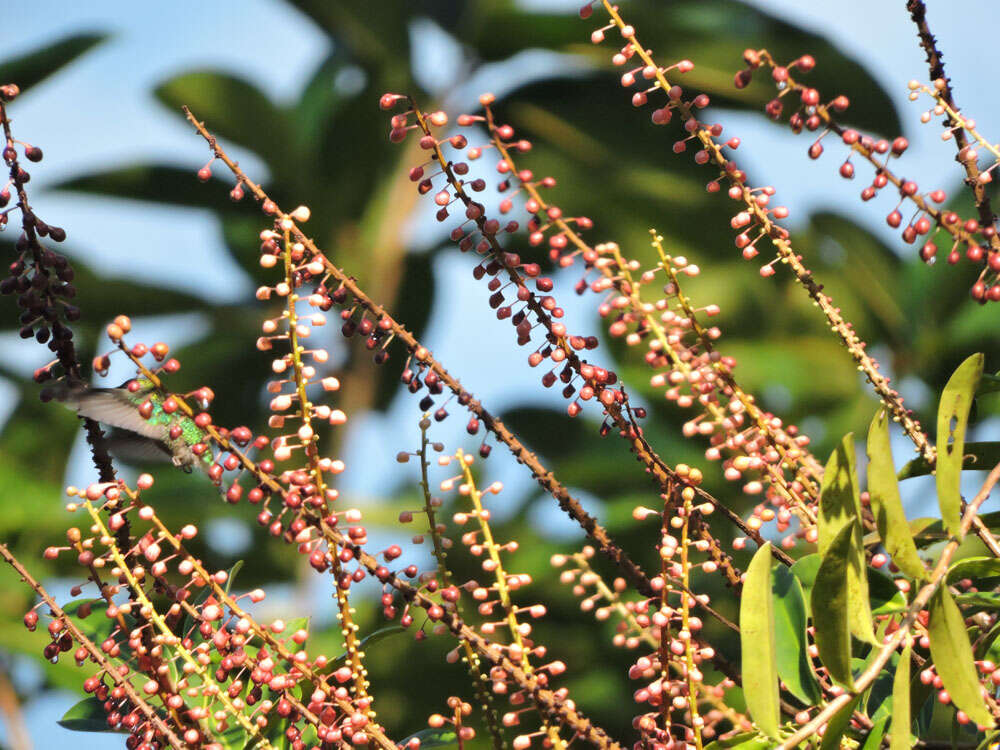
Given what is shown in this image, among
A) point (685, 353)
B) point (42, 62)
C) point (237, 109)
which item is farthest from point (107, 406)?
point (237, 109)

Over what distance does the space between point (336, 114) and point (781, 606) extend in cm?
250

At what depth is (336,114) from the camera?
2768 millimetres

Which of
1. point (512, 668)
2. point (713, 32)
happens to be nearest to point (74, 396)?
point (512, 668)

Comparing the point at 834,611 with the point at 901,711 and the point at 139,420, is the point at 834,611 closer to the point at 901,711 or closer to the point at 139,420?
the point at 901,711

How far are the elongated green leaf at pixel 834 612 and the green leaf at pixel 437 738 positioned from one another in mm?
228

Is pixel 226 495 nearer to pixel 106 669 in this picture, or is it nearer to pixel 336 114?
pixel 106 669

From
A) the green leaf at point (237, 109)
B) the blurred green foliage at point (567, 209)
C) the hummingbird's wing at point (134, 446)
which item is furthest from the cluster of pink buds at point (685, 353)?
the green leaf at point (237, 109)

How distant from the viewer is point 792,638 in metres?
0.48

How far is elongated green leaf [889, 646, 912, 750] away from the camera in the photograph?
0.41 metres

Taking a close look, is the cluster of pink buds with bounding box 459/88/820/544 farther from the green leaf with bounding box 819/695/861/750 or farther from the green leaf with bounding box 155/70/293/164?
the green leaf with bounding box 155/70/293/164

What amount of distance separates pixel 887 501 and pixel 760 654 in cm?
9

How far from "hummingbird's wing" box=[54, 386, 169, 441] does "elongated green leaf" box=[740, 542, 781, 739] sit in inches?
12.6

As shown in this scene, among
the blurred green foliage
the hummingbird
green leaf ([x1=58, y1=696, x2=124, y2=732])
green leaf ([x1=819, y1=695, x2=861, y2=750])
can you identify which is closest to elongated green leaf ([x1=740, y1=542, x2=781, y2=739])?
green leaf ([x1=819, y1=695, x2=861, y2=750])

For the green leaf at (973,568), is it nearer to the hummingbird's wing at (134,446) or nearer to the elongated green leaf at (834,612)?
the elongated green leaf at (834,612)
